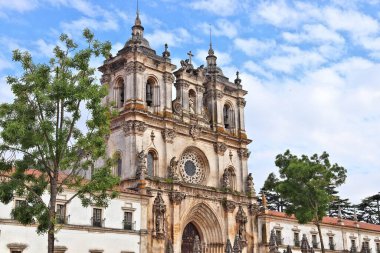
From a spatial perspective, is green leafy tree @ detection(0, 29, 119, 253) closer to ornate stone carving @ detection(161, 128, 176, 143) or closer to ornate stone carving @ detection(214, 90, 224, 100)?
ornate stone carving @ detection(161, 128, 176, 143)

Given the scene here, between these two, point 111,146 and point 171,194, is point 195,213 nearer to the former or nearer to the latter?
point 171,194

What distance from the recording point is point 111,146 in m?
47.4

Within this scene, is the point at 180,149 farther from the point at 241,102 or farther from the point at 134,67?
the point at 241,102

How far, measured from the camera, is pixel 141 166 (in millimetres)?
43531

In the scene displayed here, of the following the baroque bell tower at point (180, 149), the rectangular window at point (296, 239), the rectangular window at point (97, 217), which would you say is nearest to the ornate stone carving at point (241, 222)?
the baroque bell tower at point (180, 149)

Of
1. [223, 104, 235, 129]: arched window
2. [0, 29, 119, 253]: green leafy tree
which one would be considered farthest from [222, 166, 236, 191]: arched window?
[0, 29, 119, 253]: green leafy tree

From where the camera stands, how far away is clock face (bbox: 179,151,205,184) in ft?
162

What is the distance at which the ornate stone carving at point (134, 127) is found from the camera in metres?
45.3

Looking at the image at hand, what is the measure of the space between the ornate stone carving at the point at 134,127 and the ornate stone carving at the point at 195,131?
19.4 ft

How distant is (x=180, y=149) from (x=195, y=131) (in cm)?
260

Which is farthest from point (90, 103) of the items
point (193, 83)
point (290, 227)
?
point (290, 227)

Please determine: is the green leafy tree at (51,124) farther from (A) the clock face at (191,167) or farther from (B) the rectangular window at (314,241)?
(B) the rectangular window at (314,241)

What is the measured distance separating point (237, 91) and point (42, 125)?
36.0 m

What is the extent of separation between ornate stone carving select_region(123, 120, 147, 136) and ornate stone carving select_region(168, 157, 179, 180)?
3751 millimetres
